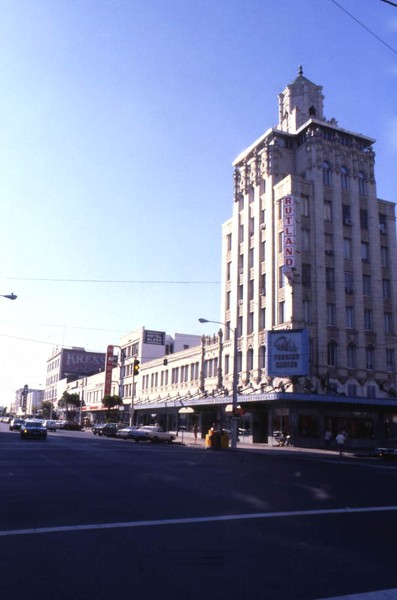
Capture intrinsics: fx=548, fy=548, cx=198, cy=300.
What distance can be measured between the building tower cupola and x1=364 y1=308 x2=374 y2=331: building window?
20521mm

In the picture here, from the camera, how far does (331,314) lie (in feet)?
161

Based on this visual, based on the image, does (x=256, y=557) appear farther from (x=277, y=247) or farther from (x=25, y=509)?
(x=277, y=247)

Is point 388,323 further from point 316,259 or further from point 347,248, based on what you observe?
point 316,259

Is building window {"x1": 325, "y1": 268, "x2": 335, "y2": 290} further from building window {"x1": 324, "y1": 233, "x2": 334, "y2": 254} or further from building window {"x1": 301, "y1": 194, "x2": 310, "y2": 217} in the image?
building window {"x1": 301, "y1": 194, "x2": 310, "y2": 217}

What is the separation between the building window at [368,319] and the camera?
5079 cm

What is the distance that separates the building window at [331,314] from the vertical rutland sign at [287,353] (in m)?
4.90

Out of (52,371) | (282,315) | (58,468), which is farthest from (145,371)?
(52,371)

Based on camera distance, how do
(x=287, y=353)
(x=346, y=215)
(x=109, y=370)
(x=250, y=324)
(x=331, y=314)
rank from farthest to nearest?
(x=109, y=370) → (x=250, y=324) → (x=346, y=215) → (x=331, y=314) → (x=287, y=353)

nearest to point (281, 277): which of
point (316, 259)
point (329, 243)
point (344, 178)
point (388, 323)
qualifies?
point (316, 259)

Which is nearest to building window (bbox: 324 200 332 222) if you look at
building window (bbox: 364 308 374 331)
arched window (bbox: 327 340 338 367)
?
building window (bbox: 364 308 374 331)

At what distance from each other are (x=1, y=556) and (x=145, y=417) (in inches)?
2709

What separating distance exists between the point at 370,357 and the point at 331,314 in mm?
5561

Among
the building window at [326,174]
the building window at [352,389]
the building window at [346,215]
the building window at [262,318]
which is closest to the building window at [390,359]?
the building window at [352,389]

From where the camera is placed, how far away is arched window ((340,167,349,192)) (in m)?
53.4
